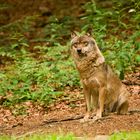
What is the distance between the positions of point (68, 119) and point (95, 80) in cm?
115

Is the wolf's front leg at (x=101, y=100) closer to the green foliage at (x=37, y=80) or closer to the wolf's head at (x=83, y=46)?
the wolf's head at (x=83, y=46)

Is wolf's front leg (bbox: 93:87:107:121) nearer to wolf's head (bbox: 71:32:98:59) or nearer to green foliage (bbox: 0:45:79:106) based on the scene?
wolf's head (bbox: 71:32:98:59)

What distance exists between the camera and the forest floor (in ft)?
39.8

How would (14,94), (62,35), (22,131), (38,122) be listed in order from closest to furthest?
1. (22,131)
2. (38,122)
3. (14,94)
4. (62,35)

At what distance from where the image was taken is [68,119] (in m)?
13.7

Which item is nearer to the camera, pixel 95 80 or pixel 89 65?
pixel 95 80

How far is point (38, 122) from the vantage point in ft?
47.4

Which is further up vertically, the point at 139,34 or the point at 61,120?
the point at 139,34

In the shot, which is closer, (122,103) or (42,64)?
(122,103)

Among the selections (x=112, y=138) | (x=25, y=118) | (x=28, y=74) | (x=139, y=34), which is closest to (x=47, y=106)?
(x=25, y=118)

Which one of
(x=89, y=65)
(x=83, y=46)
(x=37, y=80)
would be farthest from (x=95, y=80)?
(x=37, y=80)

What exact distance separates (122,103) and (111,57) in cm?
507

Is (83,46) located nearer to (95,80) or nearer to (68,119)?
(95,80)

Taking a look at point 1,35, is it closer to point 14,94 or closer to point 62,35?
point 62,35
